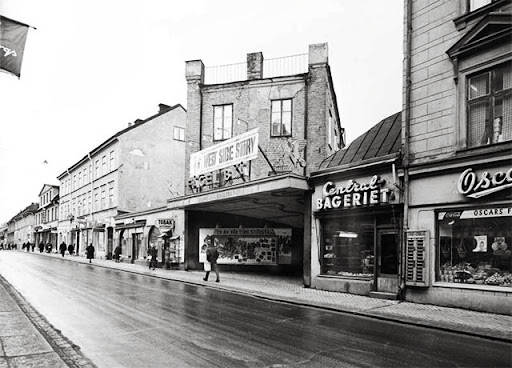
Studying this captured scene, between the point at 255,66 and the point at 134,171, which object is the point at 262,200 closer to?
the point at 255,66

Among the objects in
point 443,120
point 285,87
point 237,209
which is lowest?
point 237,209

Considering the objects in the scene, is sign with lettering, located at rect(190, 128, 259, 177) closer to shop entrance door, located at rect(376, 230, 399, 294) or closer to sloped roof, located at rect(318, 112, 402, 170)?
sloped roof, located at rect(318, 112, 402, 170)

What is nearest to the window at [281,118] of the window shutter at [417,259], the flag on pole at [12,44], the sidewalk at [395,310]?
the sidewalk at [395,310]

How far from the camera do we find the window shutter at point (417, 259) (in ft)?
38.0

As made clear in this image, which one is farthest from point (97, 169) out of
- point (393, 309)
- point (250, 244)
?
point (393, 309)

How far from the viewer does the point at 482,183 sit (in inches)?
408

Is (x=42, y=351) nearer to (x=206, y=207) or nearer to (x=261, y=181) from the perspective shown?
(x=261, y=181)

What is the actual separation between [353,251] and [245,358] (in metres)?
8.87

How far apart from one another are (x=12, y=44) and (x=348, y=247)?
10989 mm

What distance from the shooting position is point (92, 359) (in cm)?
598

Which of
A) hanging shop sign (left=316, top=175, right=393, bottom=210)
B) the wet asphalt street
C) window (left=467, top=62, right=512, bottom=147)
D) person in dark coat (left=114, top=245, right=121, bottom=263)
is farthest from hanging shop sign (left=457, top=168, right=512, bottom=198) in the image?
person in dark coat (left=114, top=245, right=121, bottom=263)

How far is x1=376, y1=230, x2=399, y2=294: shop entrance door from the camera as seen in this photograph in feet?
41.7

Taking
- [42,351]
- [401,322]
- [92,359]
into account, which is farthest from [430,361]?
[42,351]

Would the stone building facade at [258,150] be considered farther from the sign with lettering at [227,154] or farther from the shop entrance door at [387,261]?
the shop entrance door at [387,261]
